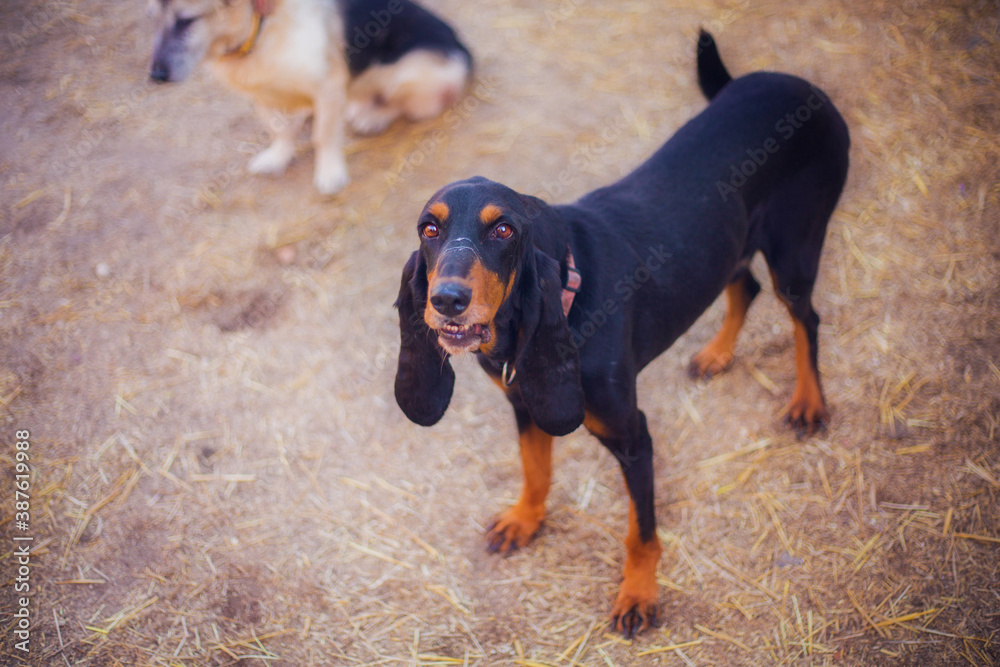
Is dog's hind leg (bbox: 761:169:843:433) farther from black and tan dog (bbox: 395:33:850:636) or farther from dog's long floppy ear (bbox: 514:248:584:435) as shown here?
dog's long floppy ear (bbox: 514:248:584:435)

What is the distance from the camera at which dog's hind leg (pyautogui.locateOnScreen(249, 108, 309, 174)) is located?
496 centimetres

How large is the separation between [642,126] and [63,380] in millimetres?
4362

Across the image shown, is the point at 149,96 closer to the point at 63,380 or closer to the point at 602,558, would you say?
the point at 63,380

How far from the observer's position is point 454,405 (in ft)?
12.2

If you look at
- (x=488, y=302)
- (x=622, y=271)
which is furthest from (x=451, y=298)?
(x=622, y=271)

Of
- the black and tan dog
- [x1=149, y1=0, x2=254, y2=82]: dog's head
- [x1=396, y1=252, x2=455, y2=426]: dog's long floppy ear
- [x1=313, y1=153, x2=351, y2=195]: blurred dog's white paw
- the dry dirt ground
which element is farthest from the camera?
[x1=313, y1=153, x2=351, y2=195]: blurred dog's white paw

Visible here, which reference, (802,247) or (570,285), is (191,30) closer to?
(570,285)

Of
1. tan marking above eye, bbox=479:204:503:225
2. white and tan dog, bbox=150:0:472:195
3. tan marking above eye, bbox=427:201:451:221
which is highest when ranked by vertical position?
tan marking above eye, bbox=479:204:503:225

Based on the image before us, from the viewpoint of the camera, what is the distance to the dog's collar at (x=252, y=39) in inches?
165

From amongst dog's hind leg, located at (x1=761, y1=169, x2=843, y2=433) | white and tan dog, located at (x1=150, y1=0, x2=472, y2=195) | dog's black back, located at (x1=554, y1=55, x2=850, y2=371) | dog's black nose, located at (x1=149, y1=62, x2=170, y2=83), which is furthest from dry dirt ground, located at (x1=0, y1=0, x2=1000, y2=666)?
dog's black back, located at (x1=554, y1=55, x2=850, y2=371)

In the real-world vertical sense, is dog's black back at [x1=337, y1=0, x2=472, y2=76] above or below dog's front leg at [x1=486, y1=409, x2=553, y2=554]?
above

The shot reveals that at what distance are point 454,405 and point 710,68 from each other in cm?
223

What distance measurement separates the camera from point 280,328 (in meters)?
4.09

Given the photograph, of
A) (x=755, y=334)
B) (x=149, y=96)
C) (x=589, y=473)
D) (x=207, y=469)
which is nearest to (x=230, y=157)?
(x=149, y=96)
